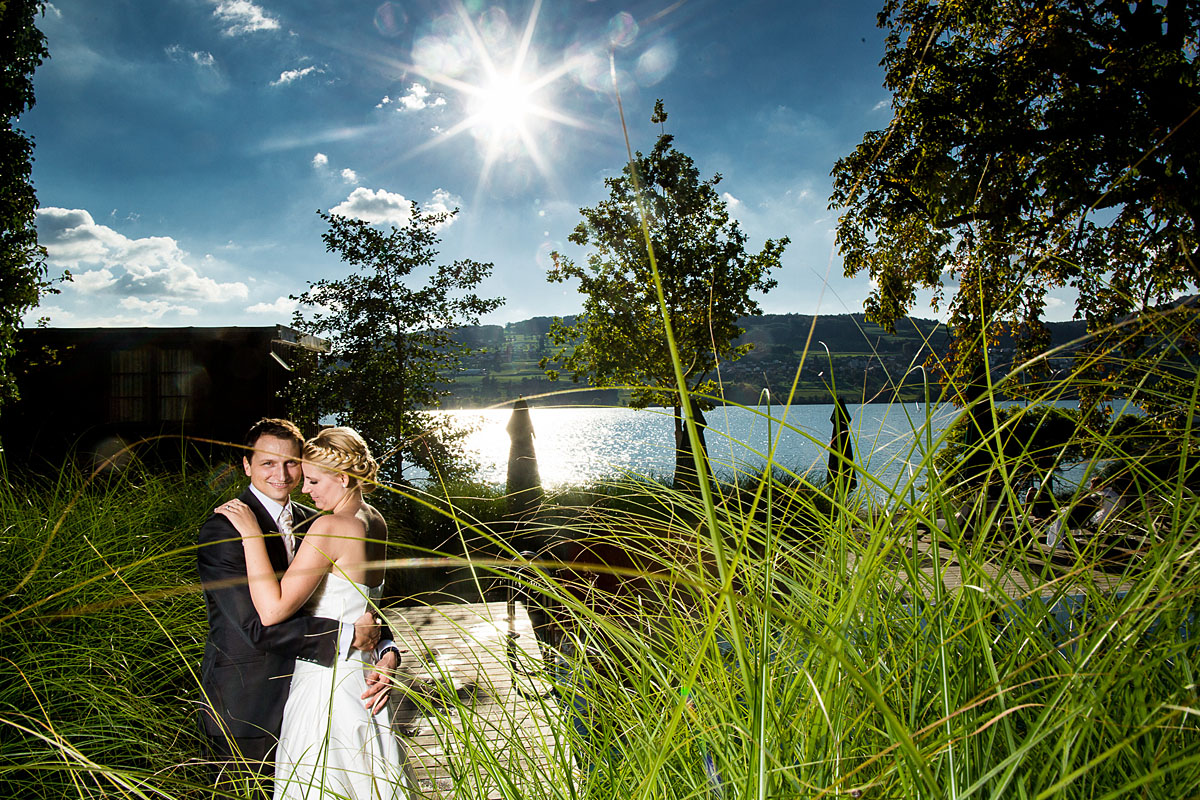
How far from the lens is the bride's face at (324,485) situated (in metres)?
2.58

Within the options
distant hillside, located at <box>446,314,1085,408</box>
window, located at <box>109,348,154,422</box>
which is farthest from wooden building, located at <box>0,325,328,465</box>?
distant hillside, located at <box>446,314,1085,408</box>

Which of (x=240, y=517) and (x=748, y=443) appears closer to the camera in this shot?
(x=748, y=443)

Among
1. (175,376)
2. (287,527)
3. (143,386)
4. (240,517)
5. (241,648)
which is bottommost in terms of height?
(241,648)

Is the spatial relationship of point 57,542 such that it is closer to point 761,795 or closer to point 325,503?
point 325,503

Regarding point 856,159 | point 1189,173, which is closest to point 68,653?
point 856,159

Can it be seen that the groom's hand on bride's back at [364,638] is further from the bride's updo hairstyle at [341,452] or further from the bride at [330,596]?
the bride's updo hairstyle at [341,452]

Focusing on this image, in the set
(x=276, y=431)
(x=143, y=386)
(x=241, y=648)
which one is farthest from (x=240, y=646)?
(x=143, y=386)

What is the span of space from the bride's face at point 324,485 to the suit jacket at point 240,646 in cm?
25

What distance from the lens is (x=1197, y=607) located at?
1104mm

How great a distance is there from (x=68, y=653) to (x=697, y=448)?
3.51 metres

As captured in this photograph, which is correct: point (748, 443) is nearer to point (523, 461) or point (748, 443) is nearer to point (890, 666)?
point (890, 666)

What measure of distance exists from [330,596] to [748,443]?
85.2 inches

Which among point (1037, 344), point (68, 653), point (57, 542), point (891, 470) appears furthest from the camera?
point (1037, 344)

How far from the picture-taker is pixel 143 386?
1553 cm
